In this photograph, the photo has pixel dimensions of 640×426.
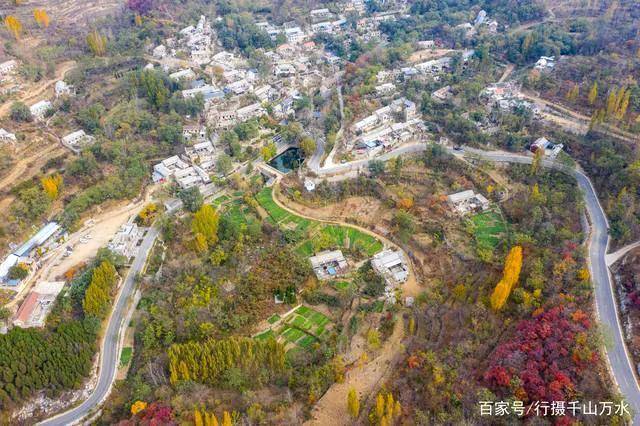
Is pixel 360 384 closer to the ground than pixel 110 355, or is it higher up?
closer to the ground

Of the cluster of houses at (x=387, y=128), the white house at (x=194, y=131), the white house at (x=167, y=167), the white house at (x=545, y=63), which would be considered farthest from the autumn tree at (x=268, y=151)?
the white house at (x=545, y=63)

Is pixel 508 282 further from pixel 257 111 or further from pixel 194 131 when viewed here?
pixel 194 131

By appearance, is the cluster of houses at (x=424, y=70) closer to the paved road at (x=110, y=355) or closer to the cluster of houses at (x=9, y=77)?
the paved road at (x=110, y=355)

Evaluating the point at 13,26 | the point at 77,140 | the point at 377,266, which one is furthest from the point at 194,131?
the point at 13,26

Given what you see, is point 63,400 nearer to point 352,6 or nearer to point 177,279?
point 177,279

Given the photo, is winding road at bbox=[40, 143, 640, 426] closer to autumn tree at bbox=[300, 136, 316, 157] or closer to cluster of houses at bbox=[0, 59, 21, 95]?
autumn tree at bbox=[300, 136, 316, 157]

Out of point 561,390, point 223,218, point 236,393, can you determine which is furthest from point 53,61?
point 561,390
